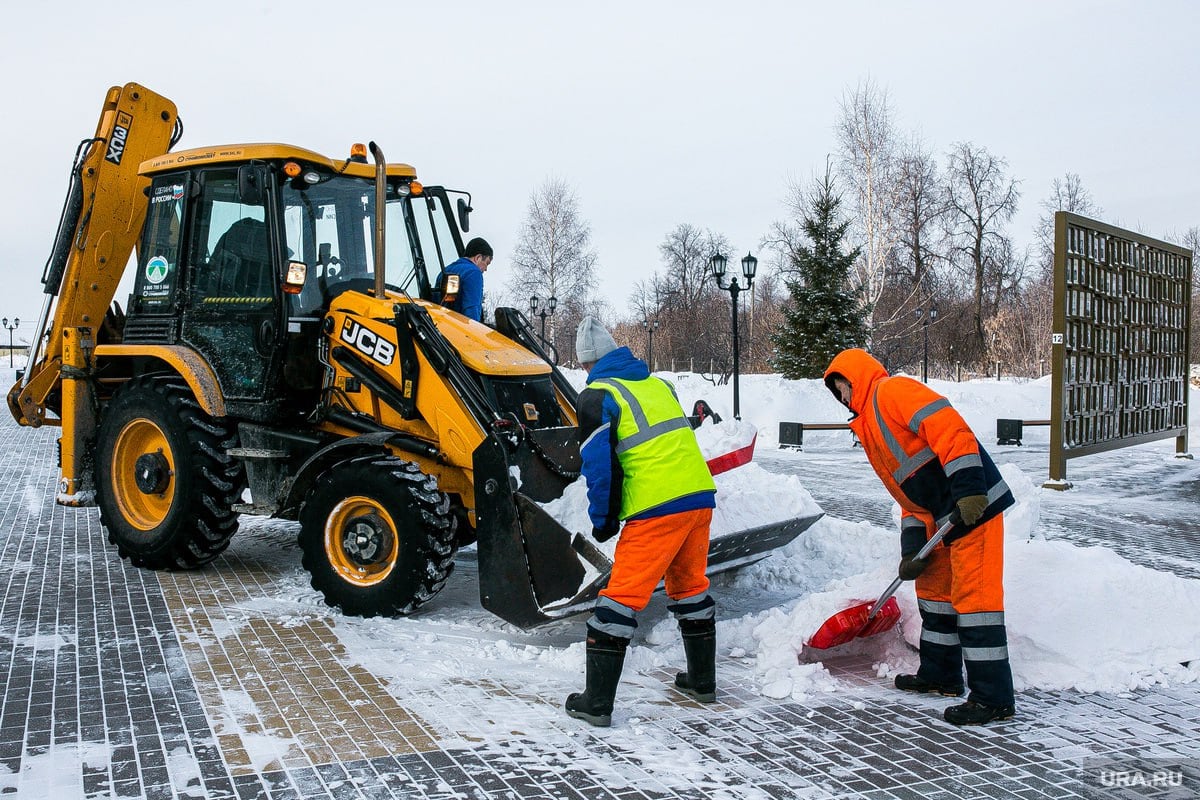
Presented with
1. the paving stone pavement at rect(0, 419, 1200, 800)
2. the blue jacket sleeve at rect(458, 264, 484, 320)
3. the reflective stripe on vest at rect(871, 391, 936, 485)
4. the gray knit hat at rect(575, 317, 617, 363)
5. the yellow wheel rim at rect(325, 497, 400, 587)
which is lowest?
the paving stone pavement at rect(0, 419, 1200, 800)

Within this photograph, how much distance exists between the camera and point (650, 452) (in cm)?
452

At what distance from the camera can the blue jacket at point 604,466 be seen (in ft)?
14.7

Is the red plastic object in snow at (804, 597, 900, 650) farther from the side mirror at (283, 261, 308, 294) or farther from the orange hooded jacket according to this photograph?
the side mirror at (283, 261, 308, 294)

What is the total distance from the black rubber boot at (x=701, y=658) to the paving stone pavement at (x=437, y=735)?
0.37 feet

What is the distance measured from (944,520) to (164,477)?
5350mm

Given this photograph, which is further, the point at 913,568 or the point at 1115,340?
the point at 1115,340

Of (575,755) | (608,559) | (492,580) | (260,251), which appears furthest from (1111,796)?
(260,251)

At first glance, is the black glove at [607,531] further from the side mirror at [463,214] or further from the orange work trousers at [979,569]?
the side mirror at [463,214]

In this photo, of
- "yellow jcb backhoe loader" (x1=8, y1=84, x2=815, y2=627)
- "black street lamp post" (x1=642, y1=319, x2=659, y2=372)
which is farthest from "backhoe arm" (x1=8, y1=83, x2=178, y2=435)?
"black street lamp post" (x1=642, y1=319, x2=659, y2=372)

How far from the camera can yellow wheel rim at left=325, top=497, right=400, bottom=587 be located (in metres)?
5.95

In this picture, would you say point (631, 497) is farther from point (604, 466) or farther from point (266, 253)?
point (266, 253)

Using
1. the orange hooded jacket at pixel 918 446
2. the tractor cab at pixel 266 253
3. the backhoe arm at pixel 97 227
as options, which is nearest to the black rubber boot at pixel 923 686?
the orange hooded jacket at pixel 918 446

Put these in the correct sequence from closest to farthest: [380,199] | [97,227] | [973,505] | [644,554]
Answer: [973,505]
[644,554]
[380,199]
[97,227]

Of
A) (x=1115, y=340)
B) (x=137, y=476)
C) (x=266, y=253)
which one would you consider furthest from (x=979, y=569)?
(x=1115, y=340)
